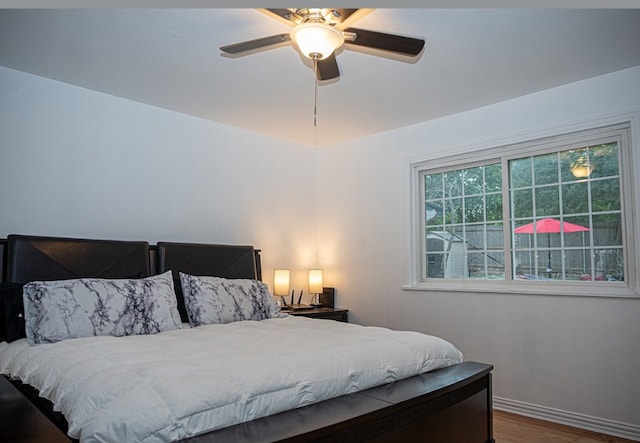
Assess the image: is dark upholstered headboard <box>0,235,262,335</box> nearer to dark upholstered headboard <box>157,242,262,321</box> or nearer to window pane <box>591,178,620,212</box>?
dark upholstered headboard <box>157,242,262,321</box>

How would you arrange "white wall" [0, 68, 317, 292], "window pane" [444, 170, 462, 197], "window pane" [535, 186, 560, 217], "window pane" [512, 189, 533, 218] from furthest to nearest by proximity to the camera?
"window pane" [444, 170, 462, 197]
"window pane" [512, 189, 533, 218]
"window pane" [535, 186, 560, 217]
"white wall" [0, 68, 317, 292]

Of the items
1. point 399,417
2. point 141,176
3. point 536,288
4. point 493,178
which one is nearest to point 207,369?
point 399,417

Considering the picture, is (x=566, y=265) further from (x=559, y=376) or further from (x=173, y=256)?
(x=173, y=256)

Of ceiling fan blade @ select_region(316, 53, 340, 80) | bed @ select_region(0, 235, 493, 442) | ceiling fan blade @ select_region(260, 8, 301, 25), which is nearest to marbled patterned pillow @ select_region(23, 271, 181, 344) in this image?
bed @ select_region(0, 235, 493, 442)

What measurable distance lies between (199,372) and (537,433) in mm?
2455

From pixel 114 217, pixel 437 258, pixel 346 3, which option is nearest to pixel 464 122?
pixel 437 258

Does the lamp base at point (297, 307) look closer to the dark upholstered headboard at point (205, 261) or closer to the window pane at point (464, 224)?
the dark upholstered headboard at point (205, 261)

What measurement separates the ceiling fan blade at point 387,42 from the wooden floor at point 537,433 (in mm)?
2443

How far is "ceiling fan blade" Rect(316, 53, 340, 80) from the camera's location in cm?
249

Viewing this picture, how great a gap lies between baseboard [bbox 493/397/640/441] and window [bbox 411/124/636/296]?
0.89m

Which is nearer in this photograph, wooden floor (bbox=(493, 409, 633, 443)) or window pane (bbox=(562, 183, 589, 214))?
wooden floor (bbox=(493, 409, 633, 443))

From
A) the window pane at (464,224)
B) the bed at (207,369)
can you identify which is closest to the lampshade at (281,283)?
the bed at (207,369)

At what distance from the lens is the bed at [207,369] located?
1.48 metres

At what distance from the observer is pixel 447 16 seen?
240 cm
